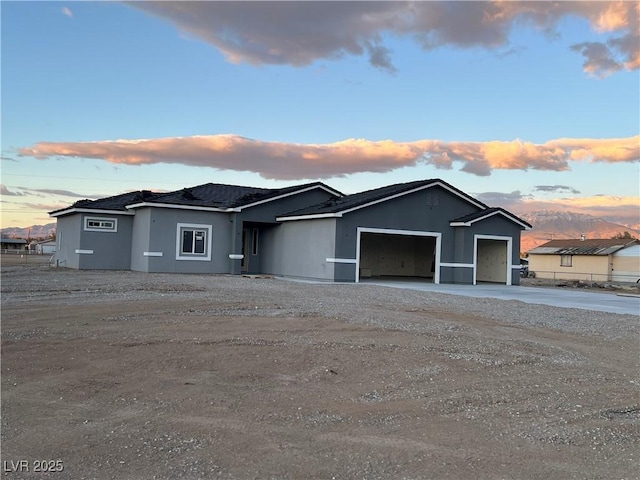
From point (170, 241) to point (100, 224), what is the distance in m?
4.24

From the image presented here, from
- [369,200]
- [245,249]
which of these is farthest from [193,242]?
[369,200]

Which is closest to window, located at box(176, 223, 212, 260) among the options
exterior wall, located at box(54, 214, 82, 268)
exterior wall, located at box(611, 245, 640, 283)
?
exterior wall, located at box(54, 214, 82, 268)

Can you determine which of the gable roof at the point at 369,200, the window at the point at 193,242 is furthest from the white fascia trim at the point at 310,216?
the window at the point at 193,242

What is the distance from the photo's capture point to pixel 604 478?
471cm

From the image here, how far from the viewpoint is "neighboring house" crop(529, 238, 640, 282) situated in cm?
5322

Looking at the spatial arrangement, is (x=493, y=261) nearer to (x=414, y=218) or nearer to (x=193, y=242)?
(x=414, y=218)

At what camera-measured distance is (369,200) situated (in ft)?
82.9

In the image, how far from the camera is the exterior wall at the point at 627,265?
5225 cm

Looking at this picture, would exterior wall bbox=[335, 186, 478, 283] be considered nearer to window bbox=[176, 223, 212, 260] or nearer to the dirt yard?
window bbox=[176, 223, 212, 260]

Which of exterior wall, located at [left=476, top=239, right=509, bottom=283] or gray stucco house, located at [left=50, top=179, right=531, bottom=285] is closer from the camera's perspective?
gray stucco house, located at [left=50, top=179, right=531, bottom=285]

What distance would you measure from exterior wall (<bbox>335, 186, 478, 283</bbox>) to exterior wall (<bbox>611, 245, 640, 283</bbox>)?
102 feet

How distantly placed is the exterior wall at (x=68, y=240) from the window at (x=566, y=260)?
4602 cm

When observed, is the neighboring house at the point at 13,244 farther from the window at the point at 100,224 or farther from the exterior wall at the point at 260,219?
the exterior wall at the point at 260,219

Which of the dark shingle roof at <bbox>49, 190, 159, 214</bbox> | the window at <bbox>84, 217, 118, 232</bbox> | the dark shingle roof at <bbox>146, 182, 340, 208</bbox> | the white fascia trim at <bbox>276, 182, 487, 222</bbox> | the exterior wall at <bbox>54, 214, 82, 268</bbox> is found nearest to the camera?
the white fascia trim at <bbox>276, 182, 487, 222</bbox>
